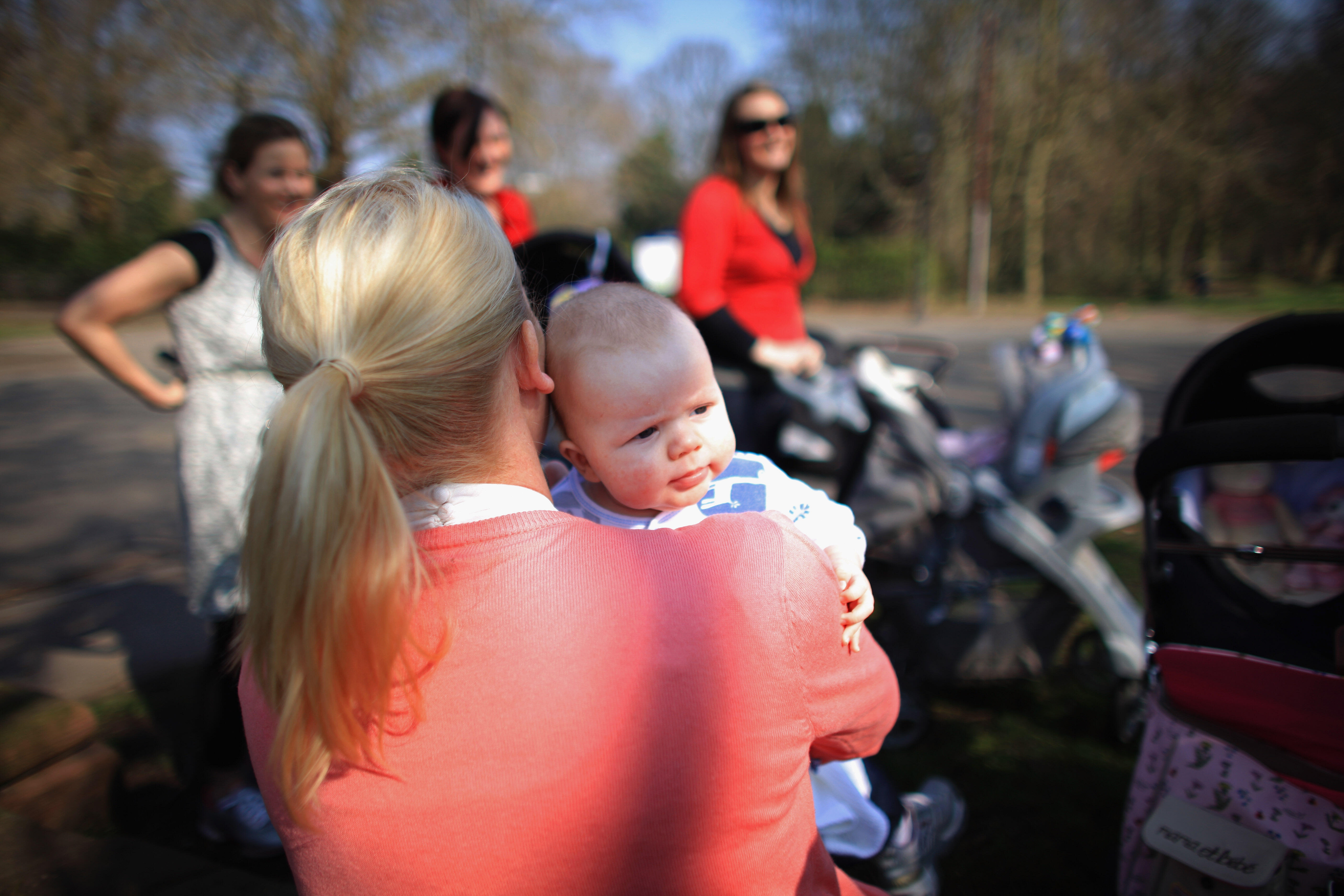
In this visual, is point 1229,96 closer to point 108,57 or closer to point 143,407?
point 108,57

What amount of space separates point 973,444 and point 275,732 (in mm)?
2734

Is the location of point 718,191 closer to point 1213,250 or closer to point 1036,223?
point 1213,250

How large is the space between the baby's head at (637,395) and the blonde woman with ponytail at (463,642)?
26cm

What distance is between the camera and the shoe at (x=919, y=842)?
1.50 metres

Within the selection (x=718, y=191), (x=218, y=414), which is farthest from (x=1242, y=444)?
(x=218, y=414)

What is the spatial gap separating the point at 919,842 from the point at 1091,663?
5.63ft

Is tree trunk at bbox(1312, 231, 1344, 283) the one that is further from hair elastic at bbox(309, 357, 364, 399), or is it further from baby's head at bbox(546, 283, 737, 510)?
hair elastic at bbox(309, 357, 364, 399)

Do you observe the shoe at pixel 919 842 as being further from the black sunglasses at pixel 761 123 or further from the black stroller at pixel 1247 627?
the black sunglasses at pixel 761 123

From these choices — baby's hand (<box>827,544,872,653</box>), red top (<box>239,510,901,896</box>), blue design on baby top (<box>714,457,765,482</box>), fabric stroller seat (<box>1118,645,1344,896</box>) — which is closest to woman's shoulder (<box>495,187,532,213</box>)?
blue design on baby top (<box>714,457,765,482</box>)

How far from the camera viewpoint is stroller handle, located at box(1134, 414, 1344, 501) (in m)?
1.26

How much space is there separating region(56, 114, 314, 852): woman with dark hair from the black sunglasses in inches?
57.7

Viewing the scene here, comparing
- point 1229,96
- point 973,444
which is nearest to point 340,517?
point 973,444

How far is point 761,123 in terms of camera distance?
266 cm

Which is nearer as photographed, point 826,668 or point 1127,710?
point 826,668
